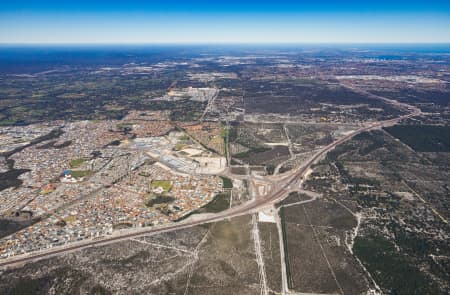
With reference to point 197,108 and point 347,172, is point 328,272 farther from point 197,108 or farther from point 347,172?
point 197,108

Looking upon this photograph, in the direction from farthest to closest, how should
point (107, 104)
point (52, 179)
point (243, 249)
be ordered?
point (107, 104) → point (52, 179) → point (243, 249)

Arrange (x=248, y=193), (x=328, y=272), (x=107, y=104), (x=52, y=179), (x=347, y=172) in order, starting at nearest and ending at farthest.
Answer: (x=328, y=272)
(x=248, y=193)
(x=52, y=179)
(x=347, y=172)
(x=107, y=104)

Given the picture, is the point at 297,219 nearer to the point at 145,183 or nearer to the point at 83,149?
the point at 145,183

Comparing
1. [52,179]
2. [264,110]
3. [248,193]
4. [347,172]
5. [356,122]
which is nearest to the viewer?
[248,193]

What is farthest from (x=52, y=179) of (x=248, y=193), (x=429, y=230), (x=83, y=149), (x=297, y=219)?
(x=429, y=230)

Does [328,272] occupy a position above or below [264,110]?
below

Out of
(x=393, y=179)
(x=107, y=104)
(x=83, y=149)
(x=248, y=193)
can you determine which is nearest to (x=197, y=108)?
(x=107, y=104)

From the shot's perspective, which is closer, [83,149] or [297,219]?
[297,219]

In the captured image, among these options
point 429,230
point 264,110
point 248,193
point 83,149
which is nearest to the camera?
point 429,230

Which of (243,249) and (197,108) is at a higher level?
(197,108)
